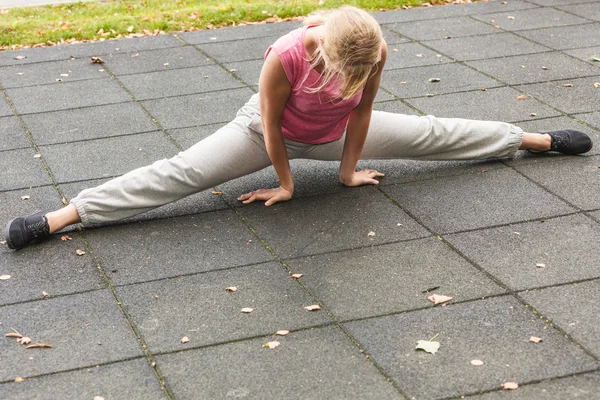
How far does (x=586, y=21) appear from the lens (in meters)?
9.72

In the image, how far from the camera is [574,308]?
4.14m

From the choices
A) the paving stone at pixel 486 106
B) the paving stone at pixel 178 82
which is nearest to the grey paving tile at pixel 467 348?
the paving stone at pixel 486 106

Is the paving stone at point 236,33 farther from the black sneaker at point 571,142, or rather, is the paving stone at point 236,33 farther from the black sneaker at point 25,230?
the black sneaker at point 25,230

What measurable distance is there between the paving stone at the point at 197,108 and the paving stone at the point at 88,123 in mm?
130

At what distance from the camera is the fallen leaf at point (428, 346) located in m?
3.82

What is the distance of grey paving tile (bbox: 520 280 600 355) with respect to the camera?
12.9 feet

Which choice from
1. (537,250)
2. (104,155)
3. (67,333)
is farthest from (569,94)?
(67,333)

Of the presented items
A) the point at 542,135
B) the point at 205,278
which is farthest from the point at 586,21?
the point at 205,278

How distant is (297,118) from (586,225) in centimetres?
169

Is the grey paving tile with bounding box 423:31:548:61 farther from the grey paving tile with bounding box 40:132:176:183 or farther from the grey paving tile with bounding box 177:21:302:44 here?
the grey paving tile with bounding box 40:132:176:183

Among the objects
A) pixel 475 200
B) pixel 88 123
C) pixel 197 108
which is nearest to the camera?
pixel 475 200

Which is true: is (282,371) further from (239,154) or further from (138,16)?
(138,16)

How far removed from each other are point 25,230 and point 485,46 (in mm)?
5409

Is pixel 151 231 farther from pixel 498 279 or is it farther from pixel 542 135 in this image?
pixel 542 135
